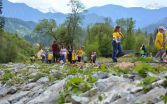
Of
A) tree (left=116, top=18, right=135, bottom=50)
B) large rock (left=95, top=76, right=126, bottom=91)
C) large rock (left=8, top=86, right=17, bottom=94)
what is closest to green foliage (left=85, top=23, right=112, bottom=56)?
tree (left=116, top=18, right=135, bottom=50)

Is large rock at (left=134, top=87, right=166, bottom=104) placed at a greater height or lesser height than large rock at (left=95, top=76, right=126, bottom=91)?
greater

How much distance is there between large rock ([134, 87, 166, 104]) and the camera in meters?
8.20

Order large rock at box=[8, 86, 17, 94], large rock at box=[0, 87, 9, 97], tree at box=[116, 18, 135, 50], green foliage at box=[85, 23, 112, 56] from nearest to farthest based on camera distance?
large rock at box=[0, 87, 9, 97] → large rock at box=[8, 86, 17, 94] → green foliage at box=[85, 23, 112, 56] → tree at box=[116, 18, 135, 50]

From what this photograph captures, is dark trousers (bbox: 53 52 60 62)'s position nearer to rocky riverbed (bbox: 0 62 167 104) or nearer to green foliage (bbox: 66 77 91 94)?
rocky riverbed (bbox: 0 62 167 104)

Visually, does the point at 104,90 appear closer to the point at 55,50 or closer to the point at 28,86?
the point at 28,86

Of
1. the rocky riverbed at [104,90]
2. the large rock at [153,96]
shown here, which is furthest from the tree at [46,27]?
the large rock at [153,96]

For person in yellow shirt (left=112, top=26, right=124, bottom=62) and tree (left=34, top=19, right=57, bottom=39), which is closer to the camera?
person in yellow shirt (left=112, top=26, right=124, bottom=62)

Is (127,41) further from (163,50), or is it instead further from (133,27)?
(163,50)

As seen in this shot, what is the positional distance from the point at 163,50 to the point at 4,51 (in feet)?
316

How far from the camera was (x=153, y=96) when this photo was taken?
8.42 meters

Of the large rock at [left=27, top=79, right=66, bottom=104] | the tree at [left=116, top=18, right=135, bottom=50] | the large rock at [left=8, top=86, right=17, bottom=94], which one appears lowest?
the tree at [left=116, top=18, right=135, bottom=50]

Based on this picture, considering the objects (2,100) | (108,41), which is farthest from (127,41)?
(2,100)

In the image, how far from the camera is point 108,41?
11581cm

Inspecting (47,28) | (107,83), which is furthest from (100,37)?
(107,83)
